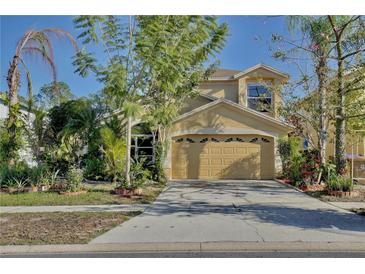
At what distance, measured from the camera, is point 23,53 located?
45.6 feet

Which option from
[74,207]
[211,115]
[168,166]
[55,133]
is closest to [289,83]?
[211,115]

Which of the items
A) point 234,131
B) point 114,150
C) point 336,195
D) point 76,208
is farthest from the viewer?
point 234,131

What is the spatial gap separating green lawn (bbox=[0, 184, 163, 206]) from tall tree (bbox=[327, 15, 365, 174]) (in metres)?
6.94

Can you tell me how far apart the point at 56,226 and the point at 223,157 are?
10.3m

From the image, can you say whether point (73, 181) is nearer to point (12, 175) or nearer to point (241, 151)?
point (12, 175)

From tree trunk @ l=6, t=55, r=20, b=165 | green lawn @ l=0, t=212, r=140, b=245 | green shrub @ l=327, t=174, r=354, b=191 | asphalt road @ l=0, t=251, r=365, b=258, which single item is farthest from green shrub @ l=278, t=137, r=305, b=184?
tree trunk @ l=6, t=55, r=20, b=165

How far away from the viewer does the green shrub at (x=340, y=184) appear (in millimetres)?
10680

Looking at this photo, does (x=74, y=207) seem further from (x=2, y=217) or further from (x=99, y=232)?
(x=99, y=232)

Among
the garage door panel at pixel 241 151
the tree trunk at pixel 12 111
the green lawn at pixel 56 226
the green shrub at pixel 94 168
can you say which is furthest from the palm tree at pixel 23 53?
the garage door panel at pixel 241 151

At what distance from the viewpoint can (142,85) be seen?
11.7 metres

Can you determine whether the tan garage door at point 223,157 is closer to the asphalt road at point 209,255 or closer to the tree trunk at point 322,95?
the tree trunk at point 322,95

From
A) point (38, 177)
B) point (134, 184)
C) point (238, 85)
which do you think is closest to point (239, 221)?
point (134, 184)

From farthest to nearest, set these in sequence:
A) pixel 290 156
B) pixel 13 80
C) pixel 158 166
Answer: pixel 290 156
pixel 158 166
pixel 13 80

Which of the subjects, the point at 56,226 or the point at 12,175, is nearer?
the point at 56,226
